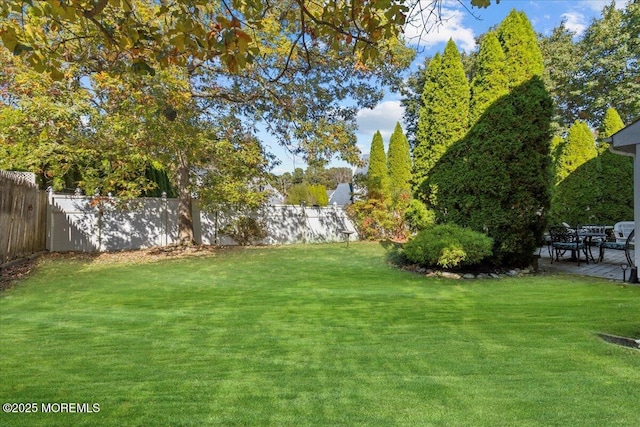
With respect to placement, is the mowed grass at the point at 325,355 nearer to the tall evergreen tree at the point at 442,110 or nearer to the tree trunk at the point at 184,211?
the tall evergreen tree at the point at 442,110

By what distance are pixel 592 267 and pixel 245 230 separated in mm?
9683

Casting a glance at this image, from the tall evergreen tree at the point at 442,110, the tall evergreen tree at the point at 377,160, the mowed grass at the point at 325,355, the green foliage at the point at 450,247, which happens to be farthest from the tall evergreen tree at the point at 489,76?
the tall evergreen tree at the point at 377,160

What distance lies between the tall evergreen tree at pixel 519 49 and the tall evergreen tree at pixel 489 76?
0.43ft

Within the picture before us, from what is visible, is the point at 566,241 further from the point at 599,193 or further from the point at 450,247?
the point at 599,193

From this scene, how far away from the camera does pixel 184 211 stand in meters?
11.8

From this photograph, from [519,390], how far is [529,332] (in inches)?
56.1

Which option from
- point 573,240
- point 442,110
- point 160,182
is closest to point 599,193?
point 573,240

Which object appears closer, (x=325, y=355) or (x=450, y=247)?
(x=325, y=355)

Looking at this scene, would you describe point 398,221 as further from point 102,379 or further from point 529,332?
point 102,379

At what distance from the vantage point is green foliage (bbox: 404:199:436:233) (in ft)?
27.8

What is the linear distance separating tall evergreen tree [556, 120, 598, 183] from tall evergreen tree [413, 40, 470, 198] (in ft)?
22.3

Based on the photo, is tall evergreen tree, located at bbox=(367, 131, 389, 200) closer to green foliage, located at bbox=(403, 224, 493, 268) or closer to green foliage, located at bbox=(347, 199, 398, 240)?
green foliage, located at bbox=(347, 199, 398, 240)

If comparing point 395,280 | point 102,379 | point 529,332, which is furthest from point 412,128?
point 102,379

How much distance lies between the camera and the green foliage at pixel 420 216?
27.8 feet
